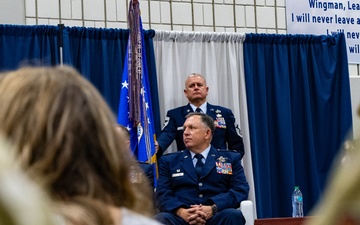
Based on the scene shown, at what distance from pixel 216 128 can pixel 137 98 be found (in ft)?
2.65

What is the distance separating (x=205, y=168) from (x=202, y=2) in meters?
2.73

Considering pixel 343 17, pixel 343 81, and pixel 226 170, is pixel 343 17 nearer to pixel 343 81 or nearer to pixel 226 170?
pixel 343 81

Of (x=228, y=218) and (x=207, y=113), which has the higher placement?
(x=207, y=113)

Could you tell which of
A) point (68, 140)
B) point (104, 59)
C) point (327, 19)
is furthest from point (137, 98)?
point (68, 140)

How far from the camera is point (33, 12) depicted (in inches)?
311

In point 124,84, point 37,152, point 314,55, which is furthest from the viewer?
point 314,55

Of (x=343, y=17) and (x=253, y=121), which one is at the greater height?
(x=343, y=17)

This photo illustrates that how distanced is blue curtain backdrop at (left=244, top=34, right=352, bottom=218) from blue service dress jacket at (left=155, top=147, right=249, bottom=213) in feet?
5.34

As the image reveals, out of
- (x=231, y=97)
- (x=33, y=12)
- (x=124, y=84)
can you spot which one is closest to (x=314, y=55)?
(x=231, y=97)

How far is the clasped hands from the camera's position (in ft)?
20.5

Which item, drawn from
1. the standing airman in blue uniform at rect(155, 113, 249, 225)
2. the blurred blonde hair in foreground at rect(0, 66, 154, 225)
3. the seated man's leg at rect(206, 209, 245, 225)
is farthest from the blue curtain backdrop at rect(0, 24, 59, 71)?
the blurred blonde hair in foreground at rect(0, 66, 154, 225)

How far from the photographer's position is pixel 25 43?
7.55 m

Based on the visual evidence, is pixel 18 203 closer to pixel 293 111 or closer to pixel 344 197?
pixel 344 197

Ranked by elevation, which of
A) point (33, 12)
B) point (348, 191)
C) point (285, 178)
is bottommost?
point (285, 178)
